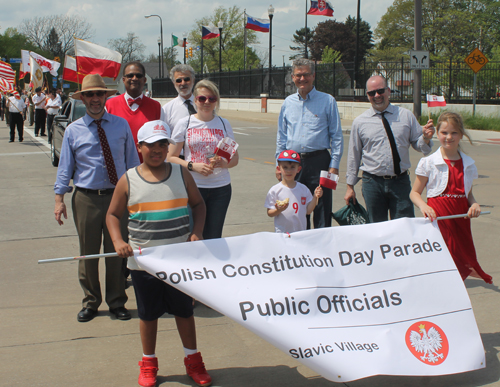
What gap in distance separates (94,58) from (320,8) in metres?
30.5

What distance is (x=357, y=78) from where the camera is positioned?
29.2m

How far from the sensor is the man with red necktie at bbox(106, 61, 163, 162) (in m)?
4.93

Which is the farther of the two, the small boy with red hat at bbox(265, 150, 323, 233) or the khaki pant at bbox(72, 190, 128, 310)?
the small boy with red hat at bbox(265, 150, 323, 233)

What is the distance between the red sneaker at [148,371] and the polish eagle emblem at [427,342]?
1546 mm

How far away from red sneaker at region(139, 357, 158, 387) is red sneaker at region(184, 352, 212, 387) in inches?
8.1

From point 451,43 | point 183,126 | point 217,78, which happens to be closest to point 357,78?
point 217,78

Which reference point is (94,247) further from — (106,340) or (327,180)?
(327,180)

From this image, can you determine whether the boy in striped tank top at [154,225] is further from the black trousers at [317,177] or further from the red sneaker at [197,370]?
the black trousers at [317,177]

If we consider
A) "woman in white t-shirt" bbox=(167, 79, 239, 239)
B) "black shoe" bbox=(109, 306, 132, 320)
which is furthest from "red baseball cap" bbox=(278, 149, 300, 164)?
"black shoe" bbox=(109, 306, 132, 320)

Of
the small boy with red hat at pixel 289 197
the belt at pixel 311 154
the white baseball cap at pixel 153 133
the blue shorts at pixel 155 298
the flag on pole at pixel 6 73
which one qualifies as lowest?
the blue shorts at pixel 155 298

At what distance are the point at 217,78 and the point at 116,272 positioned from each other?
41.9 meters

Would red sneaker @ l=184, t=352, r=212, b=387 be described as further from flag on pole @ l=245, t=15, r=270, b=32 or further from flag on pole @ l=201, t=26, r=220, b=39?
flag on pole @ l=201, t=26, r=220, b=39

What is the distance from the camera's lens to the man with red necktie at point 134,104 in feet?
16.2

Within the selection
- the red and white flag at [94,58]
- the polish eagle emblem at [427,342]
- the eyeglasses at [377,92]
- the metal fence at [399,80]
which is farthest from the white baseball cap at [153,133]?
the metal fence at [399,80]
